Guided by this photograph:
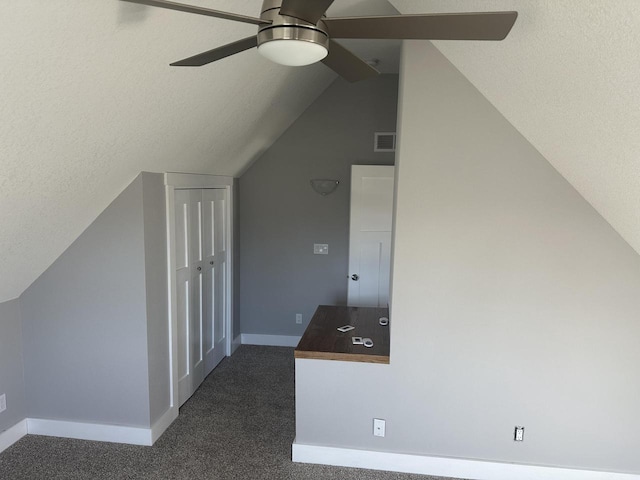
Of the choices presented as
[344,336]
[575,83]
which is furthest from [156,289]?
[575,83]

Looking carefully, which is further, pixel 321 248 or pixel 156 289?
pixel 321 248

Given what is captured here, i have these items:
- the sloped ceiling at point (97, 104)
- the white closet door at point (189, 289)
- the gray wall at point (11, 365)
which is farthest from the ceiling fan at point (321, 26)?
the gray wall at point (11, 365)

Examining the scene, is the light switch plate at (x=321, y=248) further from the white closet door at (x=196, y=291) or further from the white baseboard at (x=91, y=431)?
the white baseboard at (x=91, y=431)

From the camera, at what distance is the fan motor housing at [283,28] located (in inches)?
44.0

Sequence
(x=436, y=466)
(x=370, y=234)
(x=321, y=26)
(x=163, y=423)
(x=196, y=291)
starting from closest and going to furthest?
(x=321, y=26), (x=436, y=466), (x=163, y=423), (x=196, y=291), (x=370, y=234)

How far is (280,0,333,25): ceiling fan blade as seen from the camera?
104cm

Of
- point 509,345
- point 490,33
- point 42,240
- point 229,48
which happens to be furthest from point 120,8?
point 509,345

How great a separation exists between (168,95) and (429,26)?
139 cm

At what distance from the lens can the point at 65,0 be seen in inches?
50.3

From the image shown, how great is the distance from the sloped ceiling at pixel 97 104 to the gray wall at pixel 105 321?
3.8 inches

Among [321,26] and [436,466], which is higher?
[321,26]

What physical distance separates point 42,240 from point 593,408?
3.31 m

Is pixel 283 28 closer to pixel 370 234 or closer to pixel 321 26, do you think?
pixel 321 26

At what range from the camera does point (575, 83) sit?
4.90 feet
